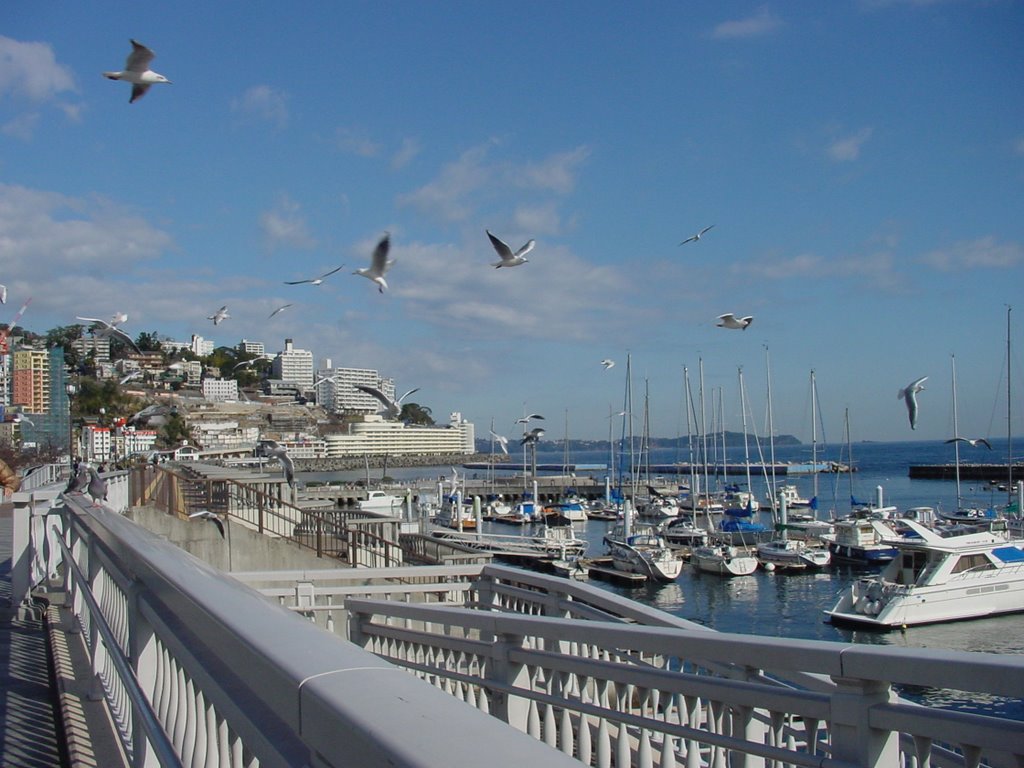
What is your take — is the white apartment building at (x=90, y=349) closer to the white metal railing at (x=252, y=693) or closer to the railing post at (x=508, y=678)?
the railing post at (x=508, y=678)

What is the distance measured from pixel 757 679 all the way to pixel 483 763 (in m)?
3.47

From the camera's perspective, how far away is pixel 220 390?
166 m

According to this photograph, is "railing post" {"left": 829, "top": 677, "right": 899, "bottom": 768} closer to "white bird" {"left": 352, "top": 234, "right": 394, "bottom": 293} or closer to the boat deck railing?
the boat deck railing

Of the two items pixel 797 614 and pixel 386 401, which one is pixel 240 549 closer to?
pixel 386 401

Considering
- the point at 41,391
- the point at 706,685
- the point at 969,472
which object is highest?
the point at 41,391

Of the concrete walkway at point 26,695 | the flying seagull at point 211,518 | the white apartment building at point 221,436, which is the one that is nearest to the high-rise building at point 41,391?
the white apartment building at point 221,436

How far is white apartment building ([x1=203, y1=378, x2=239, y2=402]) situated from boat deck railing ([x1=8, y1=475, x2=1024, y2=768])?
518ft

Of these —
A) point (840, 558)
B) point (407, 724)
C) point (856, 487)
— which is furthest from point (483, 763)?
point (856, 487)

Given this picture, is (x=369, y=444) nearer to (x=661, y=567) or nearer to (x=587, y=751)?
(x=661, y=567)

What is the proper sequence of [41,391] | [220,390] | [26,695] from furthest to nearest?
[220,390], [41,391], [26,695]

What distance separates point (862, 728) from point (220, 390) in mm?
170070

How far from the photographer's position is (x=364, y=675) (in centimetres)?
162

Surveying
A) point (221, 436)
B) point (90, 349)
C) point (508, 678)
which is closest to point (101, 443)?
point (221, 436)

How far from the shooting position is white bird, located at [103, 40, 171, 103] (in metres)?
13.6
